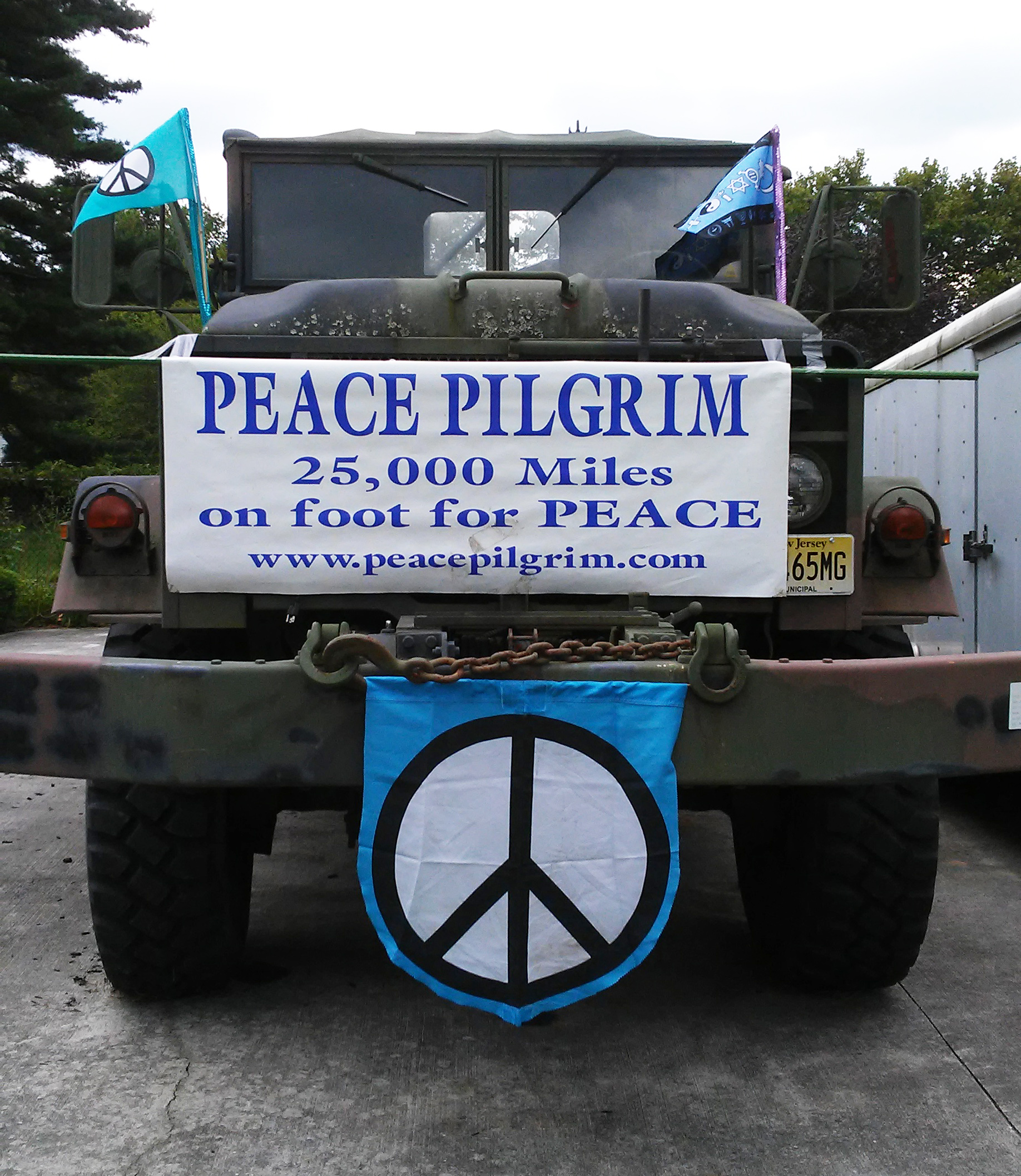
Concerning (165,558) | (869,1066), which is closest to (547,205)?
(165,558)

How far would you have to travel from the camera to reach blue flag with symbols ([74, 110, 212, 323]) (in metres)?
3.95

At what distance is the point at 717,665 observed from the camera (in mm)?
2621

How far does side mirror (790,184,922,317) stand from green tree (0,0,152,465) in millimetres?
17592

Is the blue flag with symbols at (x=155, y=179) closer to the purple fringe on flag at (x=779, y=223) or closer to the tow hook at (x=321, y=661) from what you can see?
the tow hook at (x=321, y=661)

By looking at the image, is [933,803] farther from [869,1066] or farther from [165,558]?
[165,558]

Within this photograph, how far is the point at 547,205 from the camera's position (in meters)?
4.49

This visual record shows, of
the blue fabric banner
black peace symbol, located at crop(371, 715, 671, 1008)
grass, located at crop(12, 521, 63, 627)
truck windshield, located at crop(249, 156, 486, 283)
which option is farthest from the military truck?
grass, located at crop(12, 521, 63, 627)

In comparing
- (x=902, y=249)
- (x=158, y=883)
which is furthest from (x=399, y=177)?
(x=158, y=883)

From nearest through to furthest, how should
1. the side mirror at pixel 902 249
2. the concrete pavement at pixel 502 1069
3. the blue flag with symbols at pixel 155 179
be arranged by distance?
the concrete pavement at pixel 502 1069 → the blue flag with symbols at pixel 155 179 → the side mirror at pixel 902 249

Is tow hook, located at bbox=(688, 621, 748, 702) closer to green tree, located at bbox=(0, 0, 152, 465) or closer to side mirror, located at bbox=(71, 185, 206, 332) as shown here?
side mirror, located at bbox=(71, 185, 206, 332)

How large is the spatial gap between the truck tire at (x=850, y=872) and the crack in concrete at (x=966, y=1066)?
12 centimetres

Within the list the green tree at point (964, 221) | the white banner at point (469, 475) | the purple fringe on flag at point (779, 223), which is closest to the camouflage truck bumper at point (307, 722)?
the white banner at point (469, 475)

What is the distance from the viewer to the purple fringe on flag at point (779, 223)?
167 inches

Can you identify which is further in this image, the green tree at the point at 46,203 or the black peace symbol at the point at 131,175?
the green tree at the point at 46,203
